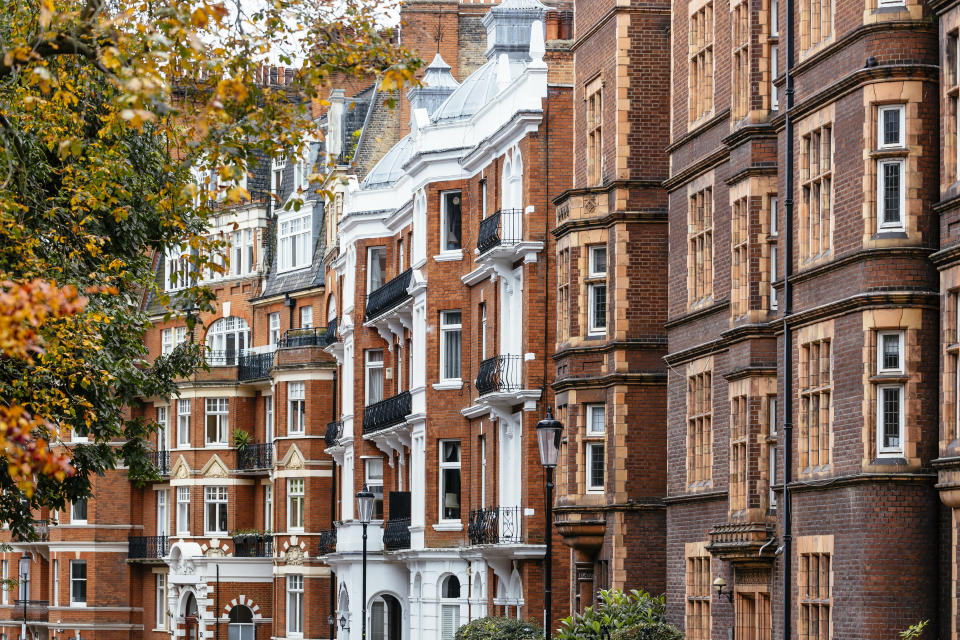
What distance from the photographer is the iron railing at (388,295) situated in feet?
183

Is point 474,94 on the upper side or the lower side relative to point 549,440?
upper

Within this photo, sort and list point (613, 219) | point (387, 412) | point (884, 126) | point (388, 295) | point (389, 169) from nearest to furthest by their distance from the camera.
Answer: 1. point (884, 126)
2. point (613, 219)
3. point (387, 412)
4. point (388, 295)
5. point (389, 169)

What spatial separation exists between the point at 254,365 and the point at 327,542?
13.3 meters

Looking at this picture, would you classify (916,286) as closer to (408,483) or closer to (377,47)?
(377,47)

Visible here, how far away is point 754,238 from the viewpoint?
29922mm

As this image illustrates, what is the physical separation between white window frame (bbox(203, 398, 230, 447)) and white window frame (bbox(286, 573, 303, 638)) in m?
9.46

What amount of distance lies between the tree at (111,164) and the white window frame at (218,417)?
1885 inches

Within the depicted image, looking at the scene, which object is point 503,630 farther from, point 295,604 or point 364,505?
point 295,604

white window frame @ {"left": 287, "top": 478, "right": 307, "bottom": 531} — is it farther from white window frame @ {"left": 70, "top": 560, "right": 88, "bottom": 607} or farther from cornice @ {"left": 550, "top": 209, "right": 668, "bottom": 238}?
cornice @ {"left": 550, "top": 209, "right": 668, "bottom": 238}

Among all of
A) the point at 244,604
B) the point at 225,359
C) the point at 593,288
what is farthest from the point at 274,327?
the point at 593,288

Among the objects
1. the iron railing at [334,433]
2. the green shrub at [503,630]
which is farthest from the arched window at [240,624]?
the green shrub at [503,630]

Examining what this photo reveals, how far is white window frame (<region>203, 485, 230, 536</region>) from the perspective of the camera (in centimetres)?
7688

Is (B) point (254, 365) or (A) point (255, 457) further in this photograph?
(B) point (254, 365)

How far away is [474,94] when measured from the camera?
5222 cm
